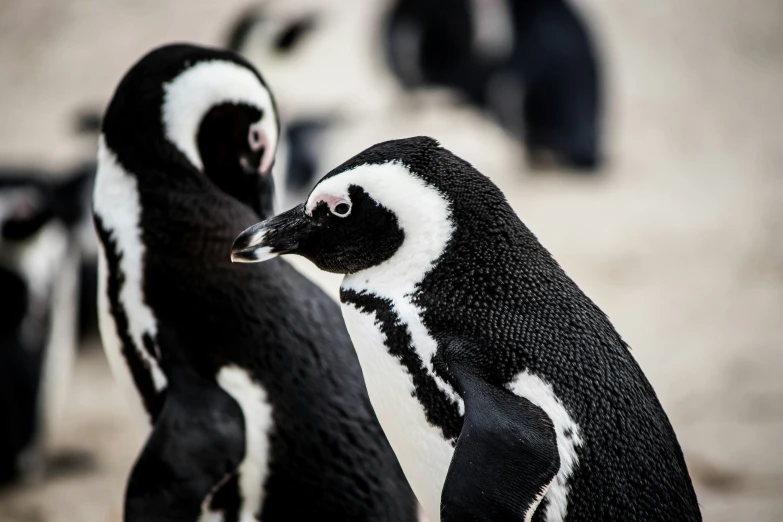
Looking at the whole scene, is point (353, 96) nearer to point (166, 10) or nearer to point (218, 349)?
point (166, 10)

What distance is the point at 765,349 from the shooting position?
13.4 feet

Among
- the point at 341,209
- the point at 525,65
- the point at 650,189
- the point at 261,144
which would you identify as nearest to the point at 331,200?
the point at 341,209

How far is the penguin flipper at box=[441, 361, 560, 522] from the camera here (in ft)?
4.42

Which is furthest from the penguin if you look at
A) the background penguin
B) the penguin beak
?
the penguin beak

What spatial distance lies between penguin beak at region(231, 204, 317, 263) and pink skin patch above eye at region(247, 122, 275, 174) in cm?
35

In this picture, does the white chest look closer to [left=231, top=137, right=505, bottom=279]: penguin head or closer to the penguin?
[left=231, top=137, right=505, bottom=279]: penguin head

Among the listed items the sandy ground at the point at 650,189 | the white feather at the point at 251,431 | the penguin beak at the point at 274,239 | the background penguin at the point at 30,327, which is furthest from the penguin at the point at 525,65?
the penguin beak at the point at 274,239

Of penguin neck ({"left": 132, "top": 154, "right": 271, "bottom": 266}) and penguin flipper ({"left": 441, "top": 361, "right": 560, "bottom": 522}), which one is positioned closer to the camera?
penguin flipper ({"left": 441, "top": 361, "right": 560, "bottom": 522})

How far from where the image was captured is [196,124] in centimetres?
193

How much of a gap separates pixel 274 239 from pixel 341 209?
0.41 feet

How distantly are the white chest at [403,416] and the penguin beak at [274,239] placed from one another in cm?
13

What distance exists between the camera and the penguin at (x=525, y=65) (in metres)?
6.75

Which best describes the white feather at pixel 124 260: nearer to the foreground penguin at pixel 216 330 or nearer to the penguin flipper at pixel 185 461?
the foreground penguin at pixel 216 330

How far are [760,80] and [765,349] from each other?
3.78 meters
